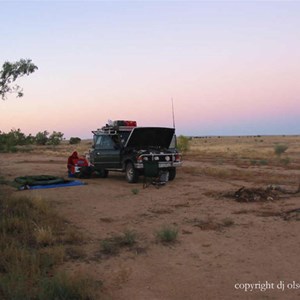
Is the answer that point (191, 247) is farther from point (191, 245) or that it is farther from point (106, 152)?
point (106, 152)

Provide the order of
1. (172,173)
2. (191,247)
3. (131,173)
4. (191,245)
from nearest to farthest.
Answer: (191,247) → (191,245) → (131,173) → (172,173)

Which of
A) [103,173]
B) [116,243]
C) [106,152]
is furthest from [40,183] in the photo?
[116,243]

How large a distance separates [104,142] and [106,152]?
460mm

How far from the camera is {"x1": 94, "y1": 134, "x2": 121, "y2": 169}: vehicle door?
16656mm

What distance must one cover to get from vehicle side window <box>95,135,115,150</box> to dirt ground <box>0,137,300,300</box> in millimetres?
4111

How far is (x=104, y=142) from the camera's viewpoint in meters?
17.2

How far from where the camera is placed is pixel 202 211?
10.1 meters

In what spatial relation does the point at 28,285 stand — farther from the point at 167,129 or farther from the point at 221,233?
the point at 167,129

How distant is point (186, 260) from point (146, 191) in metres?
7.34

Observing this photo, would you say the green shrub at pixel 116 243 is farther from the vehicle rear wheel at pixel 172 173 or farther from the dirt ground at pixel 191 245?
the vehicle rear wheel at pixel 172 173

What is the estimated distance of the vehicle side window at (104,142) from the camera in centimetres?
1689

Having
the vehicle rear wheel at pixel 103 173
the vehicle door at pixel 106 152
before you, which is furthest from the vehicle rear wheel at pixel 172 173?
the vehicle rear wheel at pixel 103 173

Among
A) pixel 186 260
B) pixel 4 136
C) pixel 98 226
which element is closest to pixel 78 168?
pixel 4 136

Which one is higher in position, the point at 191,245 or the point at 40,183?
the point at 40,183
